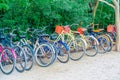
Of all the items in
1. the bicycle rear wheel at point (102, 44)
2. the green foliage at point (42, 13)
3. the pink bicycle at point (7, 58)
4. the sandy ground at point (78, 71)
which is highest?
the green foliage at point (42, 13)

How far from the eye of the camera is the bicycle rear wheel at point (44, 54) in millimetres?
7677

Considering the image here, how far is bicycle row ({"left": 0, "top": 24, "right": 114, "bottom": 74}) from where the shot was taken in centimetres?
714

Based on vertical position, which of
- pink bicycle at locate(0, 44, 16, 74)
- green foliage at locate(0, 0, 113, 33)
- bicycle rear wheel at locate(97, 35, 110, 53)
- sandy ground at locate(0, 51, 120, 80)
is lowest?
sandy ground at locate(0, 51, 120, 80)

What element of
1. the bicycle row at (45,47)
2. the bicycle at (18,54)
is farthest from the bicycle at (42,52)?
the bicycle at (18,54)

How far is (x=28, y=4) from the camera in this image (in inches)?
360

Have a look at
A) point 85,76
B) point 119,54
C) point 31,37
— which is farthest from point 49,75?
point 119,54

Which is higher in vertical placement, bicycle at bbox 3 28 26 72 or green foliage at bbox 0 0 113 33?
green foliage at bbox 0 0 113 33

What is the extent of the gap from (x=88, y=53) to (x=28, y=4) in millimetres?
2361

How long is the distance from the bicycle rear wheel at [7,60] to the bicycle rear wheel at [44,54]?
30.6 inches

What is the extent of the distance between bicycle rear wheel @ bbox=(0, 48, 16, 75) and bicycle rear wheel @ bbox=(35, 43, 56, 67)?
0.78 meters

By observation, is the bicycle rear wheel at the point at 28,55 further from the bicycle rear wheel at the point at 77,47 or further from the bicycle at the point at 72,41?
the bicycle rear wheel at the point at 77,47

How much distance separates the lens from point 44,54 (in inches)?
306

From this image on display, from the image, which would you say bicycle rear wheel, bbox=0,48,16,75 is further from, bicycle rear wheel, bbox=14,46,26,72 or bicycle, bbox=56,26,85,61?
bicycle, bbox=56,26,85,61

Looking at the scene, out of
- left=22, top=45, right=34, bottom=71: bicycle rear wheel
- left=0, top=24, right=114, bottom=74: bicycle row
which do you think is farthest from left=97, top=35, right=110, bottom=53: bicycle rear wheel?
left=22, top=45, right=34, bottom=71: bicycle rear wheel
